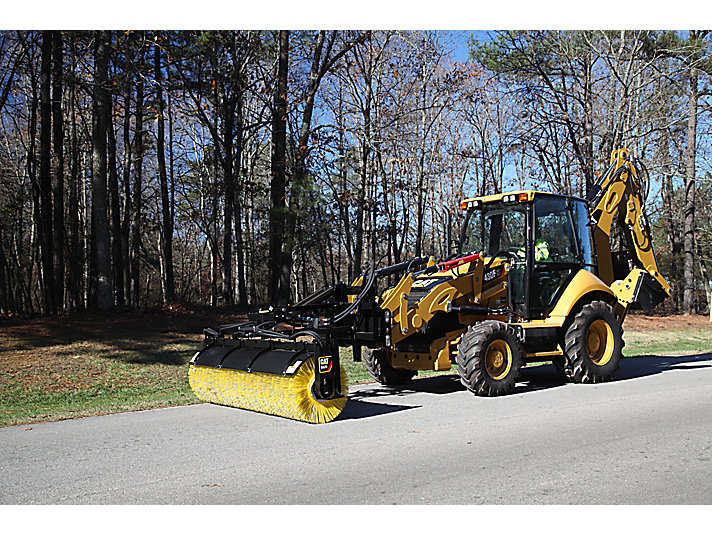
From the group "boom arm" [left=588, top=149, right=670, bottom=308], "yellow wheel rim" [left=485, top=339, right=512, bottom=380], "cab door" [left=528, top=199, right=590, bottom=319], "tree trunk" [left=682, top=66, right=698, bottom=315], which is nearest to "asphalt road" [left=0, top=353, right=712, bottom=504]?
"yellow wheel rim" [left=485, top=339, right=512, bottom=380]

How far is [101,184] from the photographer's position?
64.6 ft

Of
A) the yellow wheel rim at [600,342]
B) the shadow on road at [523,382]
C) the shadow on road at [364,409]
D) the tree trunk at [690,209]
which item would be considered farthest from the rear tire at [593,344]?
the tree trunk at [690,209]

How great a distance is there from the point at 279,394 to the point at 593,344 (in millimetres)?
6061

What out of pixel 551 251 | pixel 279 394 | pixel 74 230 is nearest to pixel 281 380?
pixel 279 394

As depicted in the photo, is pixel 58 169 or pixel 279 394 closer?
pixel 279 394

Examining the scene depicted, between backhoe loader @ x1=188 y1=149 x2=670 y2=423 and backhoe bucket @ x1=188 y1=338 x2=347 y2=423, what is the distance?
0.02 meters

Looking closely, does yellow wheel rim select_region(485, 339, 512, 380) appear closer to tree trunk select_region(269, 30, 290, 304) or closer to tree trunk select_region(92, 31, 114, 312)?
tree trunk select_region(269, 30, 290, 304)

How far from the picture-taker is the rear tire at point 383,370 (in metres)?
10.7

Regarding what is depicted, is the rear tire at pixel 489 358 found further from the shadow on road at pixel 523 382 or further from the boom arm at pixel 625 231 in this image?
the boom arm at pixel 625 231

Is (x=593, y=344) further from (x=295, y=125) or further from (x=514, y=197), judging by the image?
(x=295, y=125)

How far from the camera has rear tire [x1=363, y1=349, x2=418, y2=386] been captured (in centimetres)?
1066

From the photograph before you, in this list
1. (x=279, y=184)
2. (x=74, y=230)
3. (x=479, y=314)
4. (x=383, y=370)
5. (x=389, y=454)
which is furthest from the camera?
(x=74, y=230)

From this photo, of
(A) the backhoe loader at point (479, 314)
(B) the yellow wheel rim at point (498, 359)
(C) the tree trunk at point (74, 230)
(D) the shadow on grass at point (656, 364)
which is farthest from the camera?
(C) the tree trunk at point (74, 230)

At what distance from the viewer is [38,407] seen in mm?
10148
